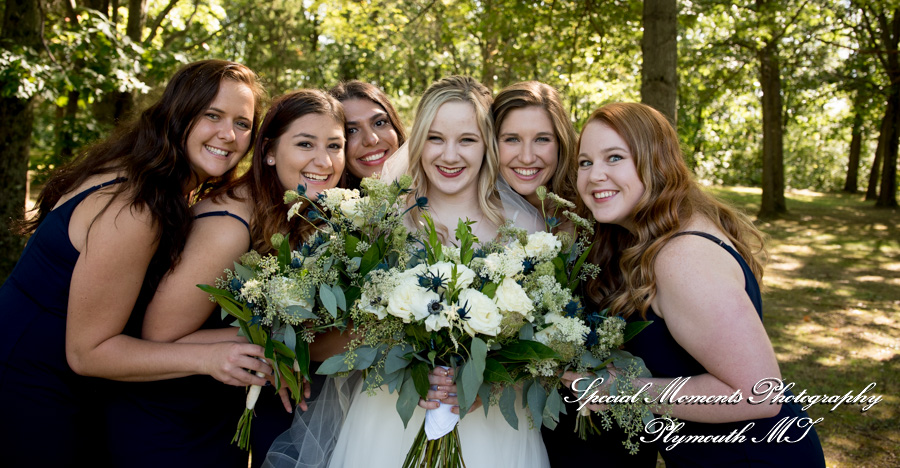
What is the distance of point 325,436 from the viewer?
312 cm

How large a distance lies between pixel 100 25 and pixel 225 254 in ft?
15.9

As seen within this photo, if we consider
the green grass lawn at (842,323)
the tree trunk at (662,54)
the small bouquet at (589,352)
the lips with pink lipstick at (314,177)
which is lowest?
the green grass lawn at (842,323)

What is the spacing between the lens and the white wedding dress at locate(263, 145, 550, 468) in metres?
2.87

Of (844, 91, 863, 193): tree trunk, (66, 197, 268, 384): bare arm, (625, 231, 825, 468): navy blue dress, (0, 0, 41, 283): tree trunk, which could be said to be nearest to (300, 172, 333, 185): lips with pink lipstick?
(66, 197, 268, 384): bare arm

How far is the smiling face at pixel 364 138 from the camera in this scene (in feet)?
13.8

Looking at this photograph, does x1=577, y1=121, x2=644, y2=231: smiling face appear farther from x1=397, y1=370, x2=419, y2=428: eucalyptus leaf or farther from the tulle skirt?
x1=397, y1=370, x2=419, y2=428: eucalyptus leaf

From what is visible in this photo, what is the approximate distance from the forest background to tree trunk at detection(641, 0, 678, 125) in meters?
0.01

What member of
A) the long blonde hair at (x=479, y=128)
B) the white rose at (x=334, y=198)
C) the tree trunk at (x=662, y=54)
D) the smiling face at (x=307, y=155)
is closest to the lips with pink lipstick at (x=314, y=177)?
the smiling face at (x=307, y=155)

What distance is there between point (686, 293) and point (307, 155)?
2159 mm

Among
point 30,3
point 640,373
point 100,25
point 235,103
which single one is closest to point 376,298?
point 640,373

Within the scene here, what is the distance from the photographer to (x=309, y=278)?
2537mm

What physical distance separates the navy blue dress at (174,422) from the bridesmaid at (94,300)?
147 millimetres

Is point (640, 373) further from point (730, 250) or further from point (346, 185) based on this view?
point (346, 185)

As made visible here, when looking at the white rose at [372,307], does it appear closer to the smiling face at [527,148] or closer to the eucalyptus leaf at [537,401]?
the eucalyptus leaf at [537,401]
